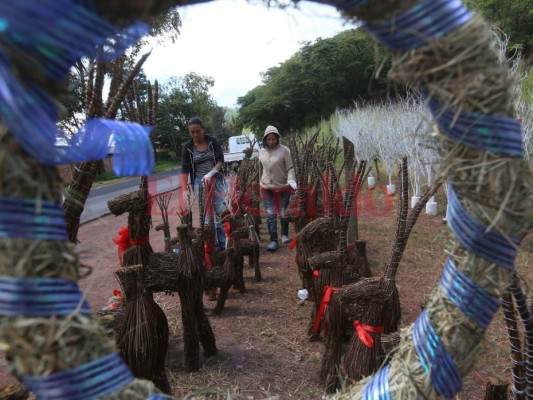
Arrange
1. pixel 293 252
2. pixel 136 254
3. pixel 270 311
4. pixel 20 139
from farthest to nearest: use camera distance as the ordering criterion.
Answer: pixel 293 252 → pixel 270 311 → pixel 136 254 → pixel 20 139

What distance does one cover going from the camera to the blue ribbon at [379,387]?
0.77m

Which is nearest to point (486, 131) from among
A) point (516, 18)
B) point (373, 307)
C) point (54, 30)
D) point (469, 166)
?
point (469, 166)

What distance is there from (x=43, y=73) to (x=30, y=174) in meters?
0.15

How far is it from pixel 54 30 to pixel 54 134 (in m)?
0.15

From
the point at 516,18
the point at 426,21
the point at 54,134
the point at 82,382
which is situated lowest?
the point at 82,382

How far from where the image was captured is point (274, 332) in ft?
11.8

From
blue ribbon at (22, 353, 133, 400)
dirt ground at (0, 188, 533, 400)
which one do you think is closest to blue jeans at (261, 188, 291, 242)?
dirt ground at (0, 188, 533, 400)

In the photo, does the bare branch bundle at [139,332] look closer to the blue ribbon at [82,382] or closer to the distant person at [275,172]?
the blue ribbon at [82,382]

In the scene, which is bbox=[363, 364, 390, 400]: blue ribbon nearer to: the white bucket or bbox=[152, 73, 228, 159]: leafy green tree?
the white bucket

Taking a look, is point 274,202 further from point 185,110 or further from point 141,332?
point 185,110

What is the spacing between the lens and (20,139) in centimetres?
53

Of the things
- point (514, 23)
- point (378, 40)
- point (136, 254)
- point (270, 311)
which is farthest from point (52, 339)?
point (514, 23)

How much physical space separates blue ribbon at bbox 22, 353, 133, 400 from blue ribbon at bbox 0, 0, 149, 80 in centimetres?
46

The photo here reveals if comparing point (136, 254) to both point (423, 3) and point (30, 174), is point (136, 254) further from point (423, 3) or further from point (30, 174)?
point (423, 3)
